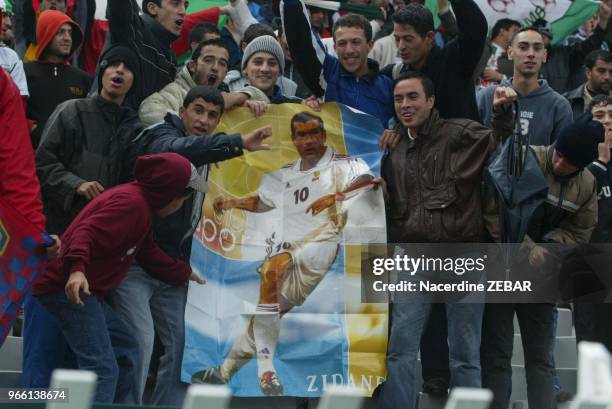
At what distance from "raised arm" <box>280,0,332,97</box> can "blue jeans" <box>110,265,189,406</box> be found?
68.8 inches

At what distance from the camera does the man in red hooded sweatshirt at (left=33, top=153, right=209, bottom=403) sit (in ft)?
24.4

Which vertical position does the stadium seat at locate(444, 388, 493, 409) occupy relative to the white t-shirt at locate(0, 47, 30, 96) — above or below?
below

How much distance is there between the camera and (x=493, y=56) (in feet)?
41.1

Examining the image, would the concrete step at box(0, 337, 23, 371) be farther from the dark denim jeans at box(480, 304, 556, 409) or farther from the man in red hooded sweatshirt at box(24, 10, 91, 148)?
the dark denim jeans at box(480, 304, 556, 409)

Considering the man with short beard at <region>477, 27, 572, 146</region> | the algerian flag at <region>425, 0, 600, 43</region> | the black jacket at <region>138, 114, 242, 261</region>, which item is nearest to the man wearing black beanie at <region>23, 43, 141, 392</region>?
the black jacket at <region>138, 114, 242, 261</region>

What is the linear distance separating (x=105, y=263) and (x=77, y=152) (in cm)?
93

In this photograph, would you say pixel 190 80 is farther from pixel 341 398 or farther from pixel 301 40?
pixel 341 398

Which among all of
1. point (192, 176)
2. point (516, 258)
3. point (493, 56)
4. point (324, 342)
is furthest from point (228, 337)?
point (493, 56)

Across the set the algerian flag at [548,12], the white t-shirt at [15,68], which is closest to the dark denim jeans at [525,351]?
the white t-shirt at [15,68]

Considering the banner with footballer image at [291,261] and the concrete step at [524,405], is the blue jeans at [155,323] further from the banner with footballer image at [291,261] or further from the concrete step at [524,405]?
the concrete step at [524,405]

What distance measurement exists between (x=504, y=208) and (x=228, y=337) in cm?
183

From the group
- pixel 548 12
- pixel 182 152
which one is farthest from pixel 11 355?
pixel 548 12

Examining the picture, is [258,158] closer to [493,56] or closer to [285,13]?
[285,13]

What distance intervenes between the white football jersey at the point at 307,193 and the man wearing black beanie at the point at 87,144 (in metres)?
0.97
